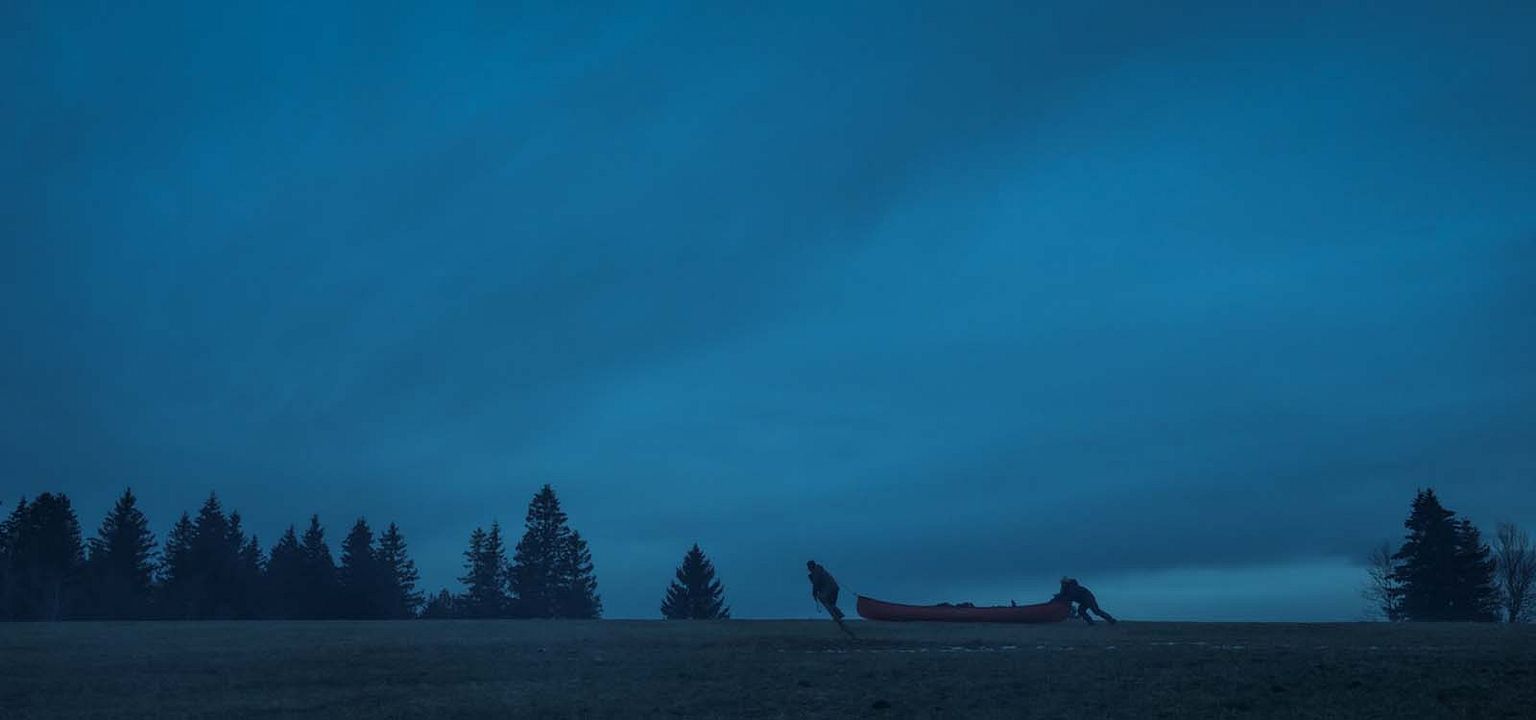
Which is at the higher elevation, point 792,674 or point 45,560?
point 45,560

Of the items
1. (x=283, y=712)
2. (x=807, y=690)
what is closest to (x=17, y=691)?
(x=283, y=712)

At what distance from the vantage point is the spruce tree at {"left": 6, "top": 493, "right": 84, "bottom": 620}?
107 metres

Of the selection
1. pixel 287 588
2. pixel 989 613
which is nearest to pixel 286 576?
pixel 287 588

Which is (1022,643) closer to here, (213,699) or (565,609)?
(213,699)

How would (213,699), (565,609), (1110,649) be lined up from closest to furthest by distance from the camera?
(213,699)
(1110,649)
(565,609)

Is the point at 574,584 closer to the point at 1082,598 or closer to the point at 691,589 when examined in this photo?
the point at 691,589

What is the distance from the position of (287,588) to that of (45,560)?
84.4 feet

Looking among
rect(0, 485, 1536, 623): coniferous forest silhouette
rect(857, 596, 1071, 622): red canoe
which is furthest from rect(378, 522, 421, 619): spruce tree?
rect(857, 596, 1071, 622): red canoe

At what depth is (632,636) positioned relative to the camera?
116 ft

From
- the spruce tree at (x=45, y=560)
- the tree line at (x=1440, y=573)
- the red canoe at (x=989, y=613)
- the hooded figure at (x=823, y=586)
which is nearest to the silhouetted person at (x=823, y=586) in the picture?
the hooded figure at (x=823, y=586)

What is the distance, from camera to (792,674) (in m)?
24.6

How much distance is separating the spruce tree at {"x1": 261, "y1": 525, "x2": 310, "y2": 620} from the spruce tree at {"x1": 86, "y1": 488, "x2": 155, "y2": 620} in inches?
460

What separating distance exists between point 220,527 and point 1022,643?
128119 millimetres

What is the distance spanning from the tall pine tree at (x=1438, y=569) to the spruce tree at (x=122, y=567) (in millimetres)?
102292
